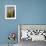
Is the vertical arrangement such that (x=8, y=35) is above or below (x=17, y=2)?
below

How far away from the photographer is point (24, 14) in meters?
3.19

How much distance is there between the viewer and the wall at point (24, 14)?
3164mm

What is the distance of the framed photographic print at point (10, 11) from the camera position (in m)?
3.19

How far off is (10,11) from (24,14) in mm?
377

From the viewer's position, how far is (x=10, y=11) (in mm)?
3213

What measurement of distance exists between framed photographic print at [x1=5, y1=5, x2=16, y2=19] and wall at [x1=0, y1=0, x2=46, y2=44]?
79mm

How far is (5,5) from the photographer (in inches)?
126

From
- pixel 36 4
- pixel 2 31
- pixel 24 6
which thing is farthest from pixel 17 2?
pixel 2 31

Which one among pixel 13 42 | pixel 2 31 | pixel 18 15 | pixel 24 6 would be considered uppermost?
pixel 24 6

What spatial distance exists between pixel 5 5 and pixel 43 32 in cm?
120

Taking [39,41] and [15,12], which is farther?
[15,12]

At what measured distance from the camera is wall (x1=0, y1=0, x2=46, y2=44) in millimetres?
3164

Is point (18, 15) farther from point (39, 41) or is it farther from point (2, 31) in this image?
point (39, 41)

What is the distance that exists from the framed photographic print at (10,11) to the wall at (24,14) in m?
0.08
